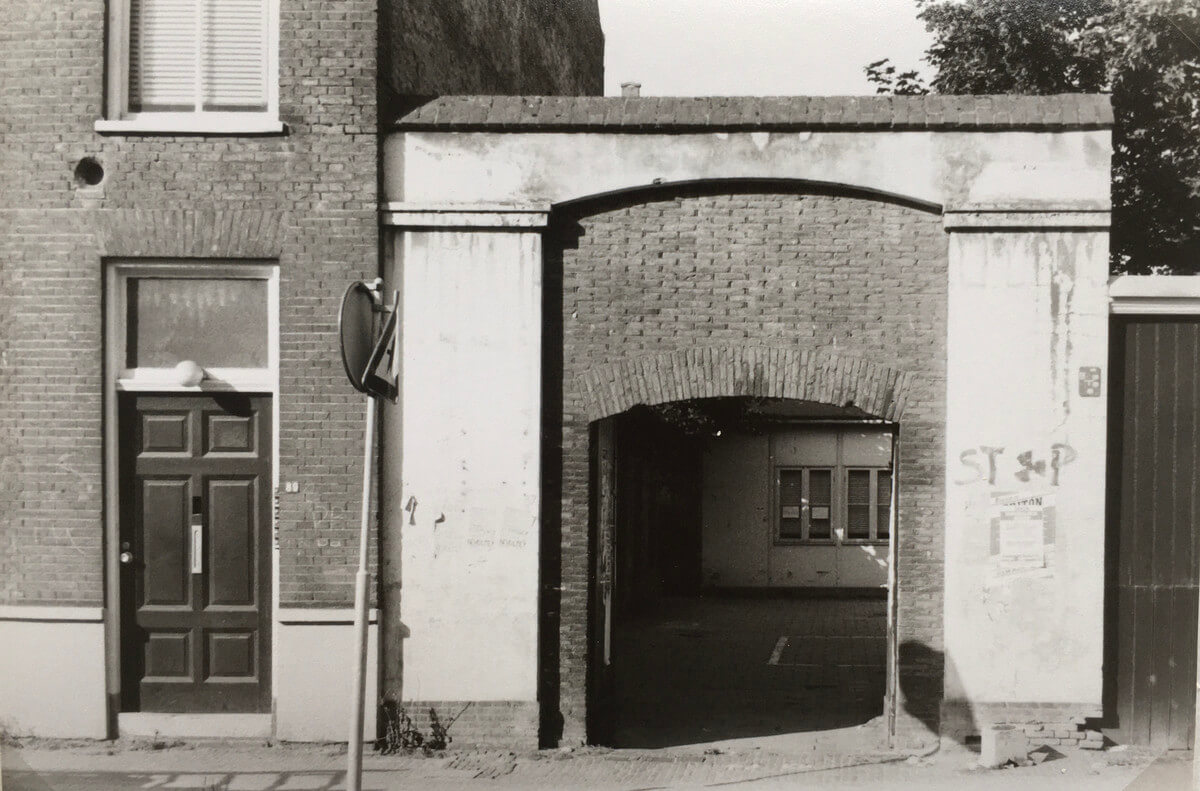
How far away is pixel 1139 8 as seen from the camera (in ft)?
50.0

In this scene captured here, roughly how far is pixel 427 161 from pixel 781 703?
5881 millimetres

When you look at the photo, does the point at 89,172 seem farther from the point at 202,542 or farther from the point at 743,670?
the point at 743,670

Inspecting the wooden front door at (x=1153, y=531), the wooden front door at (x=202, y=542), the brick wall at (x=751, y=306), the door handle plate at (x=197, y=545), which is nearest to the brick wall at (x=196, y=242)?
the wooden front door at (x=202, y=542)

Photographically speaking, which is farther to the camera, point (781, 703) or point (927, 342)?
point (781, 703)

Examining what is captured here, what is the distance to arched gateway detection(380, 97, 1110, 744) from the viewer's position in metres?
8.27

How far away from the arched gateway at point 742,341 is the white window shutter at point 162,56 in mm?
1697

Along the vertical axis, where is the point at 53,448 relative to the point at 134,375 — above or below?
below

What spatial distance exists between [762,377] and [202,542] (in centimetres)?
439

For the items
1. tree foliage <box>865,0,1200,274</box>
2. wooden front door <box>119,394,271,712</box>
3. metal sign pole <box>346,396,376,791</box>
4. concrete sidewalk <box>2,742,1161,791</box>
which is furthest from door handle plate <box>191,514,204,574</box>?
tree foliage <box>865,0,1200,274</box>

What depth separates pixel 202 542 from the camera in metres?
8.60

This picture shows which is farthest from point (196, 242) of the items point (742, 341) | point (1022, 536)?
point (1022, 536)

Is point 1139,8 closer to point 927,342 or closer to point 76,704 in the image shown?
point 927,342

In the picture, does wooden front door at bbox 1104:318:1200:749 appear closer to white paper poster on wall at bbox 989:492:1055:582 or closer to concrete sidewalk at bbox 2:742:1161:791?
concrete sidewalk at bbox 2:742:1161:791

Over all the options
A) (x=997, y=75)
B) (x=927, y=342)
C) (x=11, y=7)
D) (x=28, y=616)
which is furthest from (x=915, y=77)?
(x=28, y=616)
